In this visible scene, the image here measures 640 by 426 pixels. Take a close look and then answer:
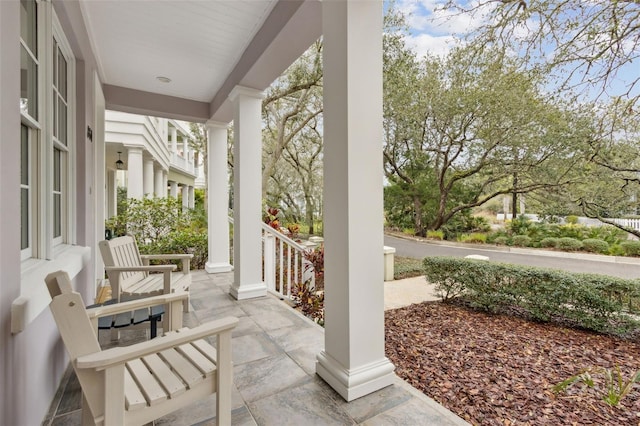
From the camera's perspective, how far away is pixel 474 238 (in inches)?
469

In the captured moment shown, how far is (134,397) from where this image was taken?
3.99 feet

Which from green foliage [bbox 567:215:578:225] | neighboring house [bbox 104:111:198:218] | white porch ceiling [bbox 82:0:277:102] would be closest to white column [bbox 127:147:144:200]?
neighboring house [bbox 104:111:198:218]

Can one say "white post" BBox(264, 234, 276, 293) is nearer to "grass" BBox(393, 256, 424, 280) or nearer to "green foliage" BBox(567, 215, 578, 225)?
"grass" BBox(393, 256, 424, 280)

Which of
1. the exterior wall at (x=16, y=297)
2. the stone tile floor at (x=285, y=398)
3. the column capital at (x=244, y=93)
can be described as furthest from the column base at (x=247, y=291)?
the column capital at (x=244, y=93)

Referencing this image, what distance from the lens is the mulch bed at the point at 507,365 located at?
1883 mm

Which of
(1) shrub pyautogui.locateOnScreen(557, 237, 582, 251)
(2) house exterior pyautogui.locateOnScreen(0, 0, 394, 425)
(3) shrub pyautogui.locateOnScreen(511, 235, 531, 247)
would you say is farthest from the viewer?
(3) shrub pyautogui.locateOnScreen(511, 235, 531, 247)

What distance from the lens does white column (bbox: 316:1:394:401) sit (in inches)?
70.2

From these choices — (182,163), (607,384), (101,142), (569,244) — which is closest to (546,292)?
(607,384)

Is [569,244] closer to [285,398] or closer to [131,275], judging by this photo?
[285,398]

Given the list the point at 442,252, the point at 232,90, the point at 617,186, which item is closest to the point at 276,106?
the point at 232,90

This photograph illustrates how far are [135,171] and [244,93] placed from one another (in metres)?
5.78

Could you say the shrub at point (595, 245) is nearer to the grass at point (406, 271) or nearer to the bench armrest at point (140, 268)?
the grass at point (406, 271)

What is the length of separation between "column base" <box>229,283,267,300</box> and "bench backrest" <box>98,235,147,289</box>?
40.4 inches

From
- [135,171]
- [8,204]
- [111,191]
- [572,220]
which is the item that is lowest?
[572,220]
